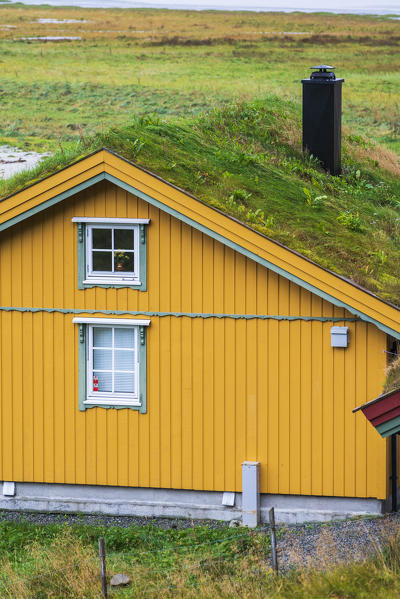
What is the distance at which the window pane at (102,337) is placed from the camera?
1612 centimetres

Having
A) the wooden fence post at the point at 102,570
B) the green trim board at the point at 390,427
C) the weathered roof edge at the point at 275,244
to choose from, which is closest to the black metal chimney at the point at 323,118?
the weathered roof edge at the point at 275,244

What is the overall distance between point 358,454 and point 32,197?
245 inches

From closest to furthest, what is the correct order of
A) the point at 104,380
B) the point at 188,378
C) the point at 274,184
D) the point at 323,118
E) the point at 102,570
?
1. the point at 102,570
2. the point at 188,378
3. the point at 104,380
4. the point at 274,184
5. the point at 323,118

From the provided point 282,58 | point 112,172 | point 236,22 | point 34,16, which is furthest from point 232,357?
point 34,16

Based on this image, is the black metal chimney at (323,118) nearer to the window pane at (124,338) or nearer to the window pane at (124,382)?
the window pane at (124,338)

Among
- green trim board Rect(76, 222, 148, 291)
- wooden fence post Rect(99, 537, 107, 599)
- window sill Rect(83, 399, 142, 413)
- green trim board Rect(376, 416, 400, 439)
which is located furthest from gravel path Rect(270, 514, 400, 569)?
green trim board Rect(76, 222, 148, 291)

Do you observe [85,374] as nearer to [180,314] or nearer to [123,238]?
[180,314]

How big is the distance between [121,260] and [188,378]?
2.11m

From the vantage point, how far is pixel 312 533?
15.1 m

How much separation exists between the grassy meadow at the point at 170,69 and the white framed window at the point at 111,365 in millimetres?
11692

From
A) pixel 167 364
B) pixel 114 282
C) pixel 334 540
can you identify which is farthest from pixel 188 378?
pixel 334 540

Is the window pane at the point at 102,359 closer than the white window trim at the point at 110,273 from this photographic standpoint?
No

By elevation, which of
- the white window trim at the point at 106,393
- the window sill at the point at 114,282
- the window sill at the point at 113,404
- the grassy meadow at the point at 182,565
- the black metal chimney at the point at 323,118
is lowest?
the grassy meadow at the point at 182,565

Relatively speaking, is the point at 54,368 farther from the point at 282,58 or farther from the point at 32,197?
the point at 282,58
